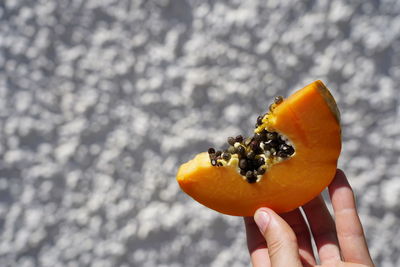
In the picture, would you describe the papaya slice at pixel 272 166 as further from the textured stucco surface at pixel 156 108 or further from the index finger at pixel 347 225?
the textured stucco surface at pixel 156 108

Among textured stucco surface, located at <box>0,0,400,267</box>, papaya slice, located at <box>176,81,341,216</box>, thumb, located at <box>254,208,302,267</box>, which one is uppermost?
textured stucco surface, located at <box>0,0,400,267</box>

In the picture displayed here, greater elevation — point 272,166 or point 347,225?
point 272,166

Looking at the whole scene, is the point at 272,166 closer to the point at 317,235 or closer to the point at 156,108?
the point at 317,235

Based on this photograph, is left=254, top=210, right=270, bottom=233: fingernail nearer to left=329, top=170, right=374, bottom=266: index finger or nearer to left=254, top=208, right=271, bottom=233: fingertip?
left=254, top=208, right=271, bottom=233: fingertip

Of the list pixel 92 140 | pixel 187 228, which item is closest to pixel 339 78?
→ pixel 187 228

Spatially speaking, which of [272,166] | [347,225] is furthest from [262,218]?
[347,225]

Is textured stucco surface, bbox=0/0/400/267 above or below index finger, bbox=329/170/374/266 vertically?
above

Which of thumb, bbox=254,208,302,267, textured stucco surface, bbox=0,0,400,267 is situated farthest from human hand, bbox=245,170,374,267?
textured stucco surface, bbox=0,0,400,267
